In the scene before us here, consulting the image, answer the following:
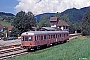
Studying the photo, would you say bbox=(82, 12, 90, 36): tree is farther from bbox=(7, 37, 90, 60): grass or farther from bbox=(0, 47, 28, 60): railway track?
bbox=(7, 37, 90, 60): grass

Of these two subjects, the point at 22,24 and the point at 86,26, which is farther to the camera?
the point at 86,26

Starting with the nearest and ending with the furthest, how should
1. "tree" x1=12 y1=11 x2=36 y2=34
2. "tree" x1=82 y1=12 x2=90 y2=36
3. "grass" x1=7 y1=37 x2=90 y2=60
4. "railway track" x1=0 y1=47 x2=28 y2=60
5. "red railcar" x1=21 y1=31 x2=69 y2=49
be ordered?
"grass" x1=7 y1=37 x2=90 y2=60
"railway track" x1=0 y1=47 x2=28 y2=60
"red railcar" x1=21 y1=31 x2=69 y2=49
"tree" x1=12 y1=11 x2=36 y2=34
"tree" x1=82 y1=12 x2=90 y2=36

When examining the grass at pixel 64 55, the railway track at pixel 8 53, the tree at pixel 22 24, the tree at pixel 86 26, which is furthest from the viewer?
the tree at pixel 86 26

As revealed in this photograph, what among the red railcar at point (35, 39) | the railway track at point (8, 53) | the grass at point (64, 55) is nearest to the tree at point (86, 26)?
the red railcar at point (35, 39)

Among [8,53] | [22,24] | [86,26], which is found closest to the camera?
[8,53]

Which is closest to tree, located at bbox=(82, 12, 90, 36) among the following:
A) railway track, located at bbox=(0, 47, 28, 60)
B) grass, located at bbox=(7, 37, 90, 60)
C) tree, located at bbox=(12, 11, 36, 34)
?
tree, located at bbox=(12, 11, 36, 34)

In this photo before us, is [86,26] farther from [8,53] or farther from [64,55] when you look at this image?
[64,55]

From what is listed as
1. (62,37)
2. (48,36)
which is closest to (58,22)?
(62,37)

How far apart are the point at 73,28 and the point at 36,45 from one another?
75438 millimetres

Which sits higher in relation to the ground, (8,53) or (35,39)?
(35,39)

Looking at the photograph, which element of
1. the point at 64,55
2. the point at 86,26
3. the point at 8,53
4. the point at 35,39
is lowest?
the point at 8,53

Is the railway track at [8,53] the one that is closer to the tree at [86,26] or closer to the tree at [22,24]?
the tree at [22,24]

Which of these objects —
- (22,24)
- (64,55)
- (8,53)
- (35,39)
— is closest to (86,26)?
(22,24)

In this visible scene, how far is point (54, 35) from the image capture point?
1538 inches
